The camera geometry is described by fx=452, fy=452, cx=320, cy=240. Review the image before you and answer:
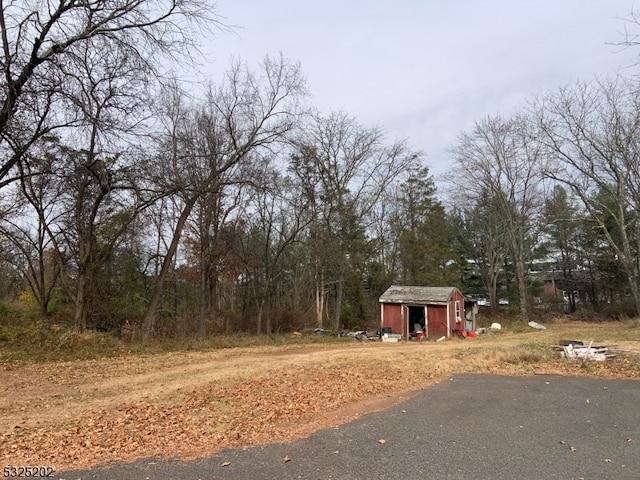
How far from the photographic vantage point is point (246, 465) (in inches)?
181

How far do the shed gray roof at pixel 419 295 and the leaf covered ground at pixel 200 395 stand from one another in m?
11.7

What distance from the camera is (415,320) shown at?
27.3 m

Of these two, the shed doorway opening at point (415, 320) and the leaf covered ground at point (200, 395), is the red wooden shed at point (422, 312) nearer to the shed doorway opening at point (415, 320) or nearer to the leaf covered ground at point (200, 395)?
the shed doorway opening at point (415, 320)

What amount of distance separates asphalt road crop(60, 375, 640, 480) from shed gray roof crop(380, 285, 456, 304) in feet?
60.3

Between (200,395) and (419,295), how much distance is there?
20145mm

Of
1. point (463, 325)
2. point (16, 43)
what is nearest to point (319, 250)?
point (463, 325)

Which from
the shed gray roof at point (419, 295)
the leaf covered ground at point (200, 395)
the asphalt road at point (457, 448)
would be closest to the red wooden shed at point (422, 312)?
the shed gray roof at point (419, 295)

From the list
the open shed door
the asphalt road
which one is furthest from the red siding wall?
the asphalt road

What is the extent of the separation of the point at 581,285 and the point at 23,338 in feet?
138

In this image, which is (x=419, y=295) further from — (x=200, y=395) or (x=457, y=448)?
(x=457, y=448)

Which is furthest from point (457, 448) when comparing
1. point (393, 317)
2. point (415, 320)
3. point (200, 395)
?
point (415, 320)

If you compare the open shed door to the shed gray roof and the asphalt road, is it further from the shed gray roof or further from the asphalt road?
the asphalt road

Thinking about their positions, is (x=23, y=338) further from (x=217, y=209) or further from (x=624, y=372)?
(x=624, y=372)

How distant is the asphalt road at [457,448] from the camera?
4.36 metres
